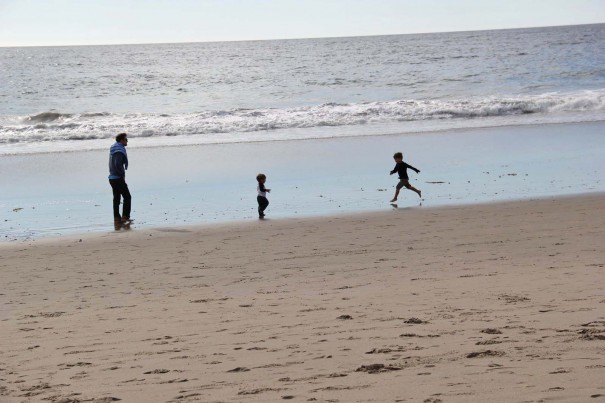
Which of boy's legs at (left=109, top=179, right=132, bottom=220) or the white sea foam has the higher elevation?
the white sea foam

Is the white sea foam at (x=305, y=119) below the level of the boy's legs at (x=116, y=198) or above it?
above

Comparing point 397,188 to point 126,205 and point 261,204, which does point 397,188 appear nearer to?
point 261,204

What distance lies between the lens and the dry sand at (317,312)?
497 cm

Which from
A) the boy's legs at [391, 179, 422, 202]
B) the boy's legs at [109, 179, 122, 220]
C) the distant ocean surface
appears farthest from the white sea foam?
the boy's legs at [109, 179, 122, 220]

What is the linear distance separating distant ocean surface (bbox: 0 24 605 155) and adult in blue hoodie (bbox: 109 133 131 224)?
446 inches

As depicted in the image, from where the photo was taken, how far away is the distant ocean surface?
28719 millimetres

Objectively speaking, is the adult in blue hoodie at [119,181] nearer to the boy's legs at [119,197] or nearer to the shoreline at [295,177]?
the boy's legs at [119,197]

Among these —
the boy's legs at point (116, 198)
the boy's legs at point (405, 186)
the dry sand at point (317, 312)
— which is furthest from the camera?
the boy's legs at point (405, 186)

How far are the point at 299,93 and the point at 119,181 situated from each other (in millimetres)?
32975

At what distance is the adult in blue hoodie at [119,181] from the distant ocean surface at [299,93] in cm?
1132

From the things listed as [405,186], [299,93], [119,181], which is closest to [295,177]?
[405,186]

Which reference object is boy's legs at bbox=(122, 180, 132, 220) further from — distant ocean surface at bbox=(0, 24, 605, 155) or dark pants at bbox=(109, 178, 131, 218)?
distant ocean surface at bbox=(0, 24, 605, 155)

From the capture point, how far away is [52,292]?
8.49 meters

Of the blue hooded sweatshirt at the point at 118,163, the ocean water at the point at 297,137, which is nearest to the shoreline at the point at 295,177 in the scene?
the ocean water at the point at 297,137
